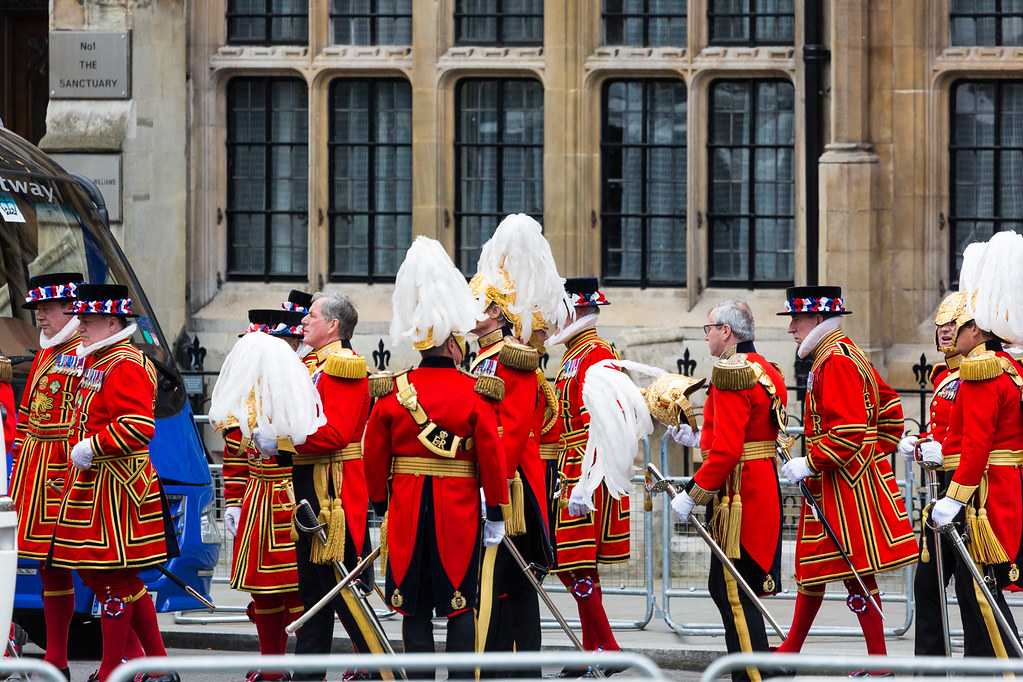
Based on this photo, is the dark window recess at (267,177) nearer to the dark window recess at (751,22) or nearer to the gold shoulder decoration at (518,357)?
the dark window recess at (751,22)

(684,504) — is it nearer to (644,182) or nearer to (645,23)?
(644,182)

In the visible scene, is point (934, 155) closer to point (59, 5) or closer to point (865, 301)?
point (865, 301)

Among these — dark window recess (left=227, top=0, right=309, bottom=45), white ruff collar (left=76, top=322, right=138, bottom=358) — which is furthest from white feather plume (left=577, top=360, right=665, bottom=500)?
dark window recess (left=227, top=0, right=309, bottom=45)

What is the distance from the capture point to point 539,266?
10547 mm

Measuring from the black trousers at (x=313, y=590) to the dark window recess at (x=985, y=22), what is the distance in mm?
7492

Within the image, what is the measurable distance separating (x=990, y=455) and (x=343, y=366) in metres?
2.85

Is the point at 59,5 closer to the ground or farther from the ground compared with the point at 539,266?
farther from the ground

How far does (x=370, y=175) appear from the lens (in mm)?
16750

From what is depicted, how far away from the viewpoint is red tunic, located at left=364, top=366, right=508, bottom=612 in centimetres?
904

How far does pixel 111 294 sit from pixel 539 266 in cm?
201

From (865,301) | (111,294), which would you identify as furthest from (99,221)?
(865,301)

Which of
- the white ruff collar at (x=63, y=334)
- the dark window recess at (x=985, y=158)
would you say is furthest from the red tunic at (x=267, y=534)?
the dark window recess at (x=985, y=158)

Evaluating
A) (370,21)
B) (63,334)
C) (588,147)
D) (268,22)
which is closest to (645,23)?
(588,147)

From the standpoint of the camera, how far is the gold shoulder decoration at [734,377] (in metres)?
9.94
